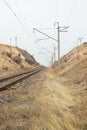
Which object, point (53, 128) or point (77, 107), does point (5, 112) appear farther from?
point (77, 107)

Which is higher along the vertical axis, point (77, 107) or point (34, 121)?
point (34, 121)

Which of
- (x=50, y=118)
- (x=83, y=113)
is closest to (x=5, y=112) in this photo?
(x=50, y=118)

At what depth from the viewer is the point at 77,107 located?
13984 mm

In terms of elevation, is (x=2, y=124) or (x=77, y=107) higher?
(x=2, y=124)

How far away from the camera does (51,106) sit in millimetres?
12633

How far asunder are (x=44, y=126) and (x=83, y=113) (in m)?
3.58

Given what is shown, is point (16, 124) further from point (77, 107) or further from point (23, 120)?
point (77, 107)

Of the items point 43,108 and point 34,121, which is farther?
point 43,108

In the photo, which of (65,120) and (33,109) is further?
(33,109)

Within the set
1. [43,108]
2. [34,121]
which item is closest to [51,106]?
[43,108]

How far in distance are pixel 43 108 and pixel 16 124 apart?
7.65 feet

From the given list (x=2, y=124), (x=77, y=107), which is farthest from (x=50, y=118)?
(x=77, y=107)

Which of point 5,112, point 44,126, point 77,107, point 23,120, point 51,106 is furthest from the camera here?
point 77,107

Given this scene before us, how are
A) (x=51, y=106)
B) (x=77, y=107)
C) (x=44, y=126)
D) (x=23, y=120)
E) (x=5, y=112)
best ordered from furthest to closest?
1. (x=77, y=107)
2. (x=51, y=106)
3. (x=5, y=112)
4. (x=23, y=120)
5. (x=44, y=126)
